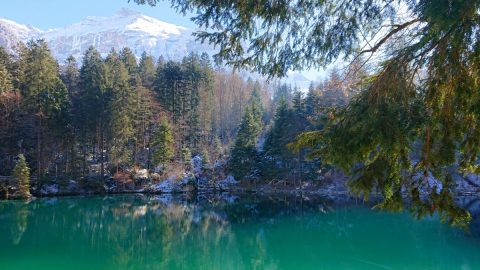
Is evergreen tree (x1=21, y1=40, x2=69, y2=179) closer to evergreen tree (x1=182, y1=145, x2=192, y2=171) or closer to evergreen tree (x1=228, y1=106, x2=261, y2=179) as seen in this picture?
evergreen tree (x1=182, y1=145, x2=192, y2=171)

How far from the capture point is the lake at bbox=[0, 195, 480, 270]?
13.1 meters

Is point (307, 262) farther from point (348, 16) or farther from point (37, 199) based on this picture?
point (37, 199)

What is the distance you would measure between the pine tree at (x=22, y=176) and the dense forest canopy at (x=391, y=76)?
25771 millimetres

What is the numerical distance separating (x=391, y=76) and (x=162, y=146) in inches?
1230

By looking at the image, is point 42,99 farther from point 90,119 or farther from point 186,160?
point 186,160

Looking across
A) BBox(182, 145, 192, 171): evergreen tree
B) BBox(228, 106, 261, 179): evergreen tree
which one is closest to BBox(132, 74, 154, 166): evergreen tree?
BBox(182, 145, 192, 171): evergreen tree

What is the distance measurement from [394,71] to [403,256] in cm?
1270

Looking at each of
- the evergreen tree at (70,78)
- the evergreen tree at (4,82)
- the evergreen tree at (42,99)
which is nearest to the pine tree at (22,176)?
the evergreen tree at (42,99)

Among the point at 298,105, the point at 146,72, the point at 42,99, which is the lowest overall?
the point at 42,99

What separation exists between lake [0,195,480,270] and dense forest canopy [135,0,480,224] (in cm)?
985

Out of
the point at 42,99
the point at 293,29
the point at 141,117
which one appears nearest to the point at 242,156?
the point at 141,117

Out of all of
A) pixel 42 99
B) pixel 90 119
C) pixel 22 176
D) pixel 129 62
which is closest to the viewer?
pixel 22 176

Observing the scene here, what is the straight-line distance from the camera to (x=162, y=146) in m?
33.5

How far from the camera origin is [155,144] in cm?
3378
